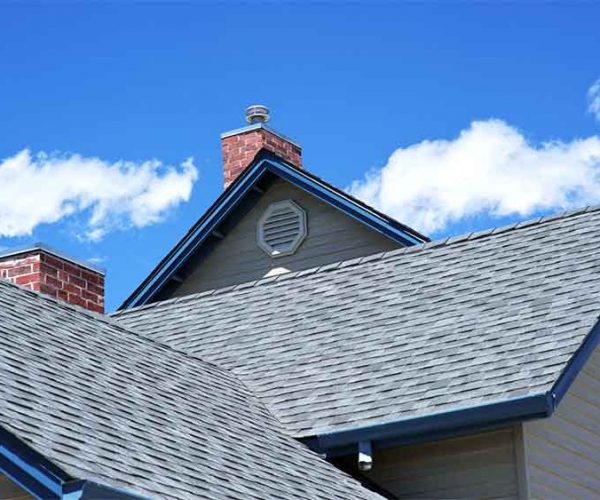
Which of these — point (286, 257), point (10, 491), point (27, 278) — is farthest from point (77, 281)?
point (10, 491)

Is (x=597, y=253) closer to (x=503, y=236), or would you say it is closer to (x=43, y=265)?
(x=503, y=236)

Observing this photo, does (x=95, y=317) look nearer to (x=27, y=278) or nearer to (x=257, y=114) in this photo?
(x=27, y=278)

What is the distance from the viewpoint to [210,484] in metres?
10.9

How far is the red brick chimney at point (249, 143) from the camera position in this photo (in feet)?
79.3

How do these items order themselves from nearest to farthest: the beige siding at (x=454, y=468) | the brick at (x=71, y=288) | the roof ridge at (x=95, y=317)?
1. the beige siding at (x=454, y=468)
2. the roof ridge at (x=95, y=317)
3. the brick at (x=71, y=288)

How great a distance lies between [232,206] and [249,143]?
1.71m

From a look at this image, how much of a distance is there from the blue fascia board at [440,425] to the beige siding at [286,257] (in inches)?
327

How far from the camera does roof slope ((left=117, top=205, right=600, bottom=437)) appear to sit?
1376 cm

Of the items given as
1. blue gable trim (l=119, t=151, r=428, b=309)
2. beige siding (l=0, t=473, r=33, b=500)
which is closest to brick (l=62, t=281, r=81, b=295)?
blue gable trim (l=119, t=151, r=428, b=309)

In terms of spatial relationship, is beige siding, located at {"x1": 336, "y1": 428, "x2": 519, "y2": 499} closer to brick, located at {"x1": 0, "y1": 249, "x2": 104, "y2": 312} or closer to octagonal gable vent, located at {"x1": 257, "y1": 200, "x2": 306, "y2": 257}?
brick, located at {"x1": 0, "y1": 249, "x2": 104, "y2": 312}

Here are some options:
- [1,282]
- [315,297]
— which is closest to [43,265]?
[1,282]

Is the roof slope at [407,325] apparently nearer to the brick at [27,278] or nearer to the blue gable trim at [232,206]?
the brick at [27,278]

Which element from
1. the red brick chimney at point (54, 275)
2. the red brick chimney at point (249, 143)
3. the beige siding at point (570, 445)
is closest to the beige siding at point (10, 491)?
the beige siding at point (570, 445)

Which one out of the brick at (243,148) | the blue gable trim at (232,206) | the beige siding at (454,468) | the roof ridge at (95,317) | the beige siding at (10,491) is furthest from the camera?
the brick at (243,148)
